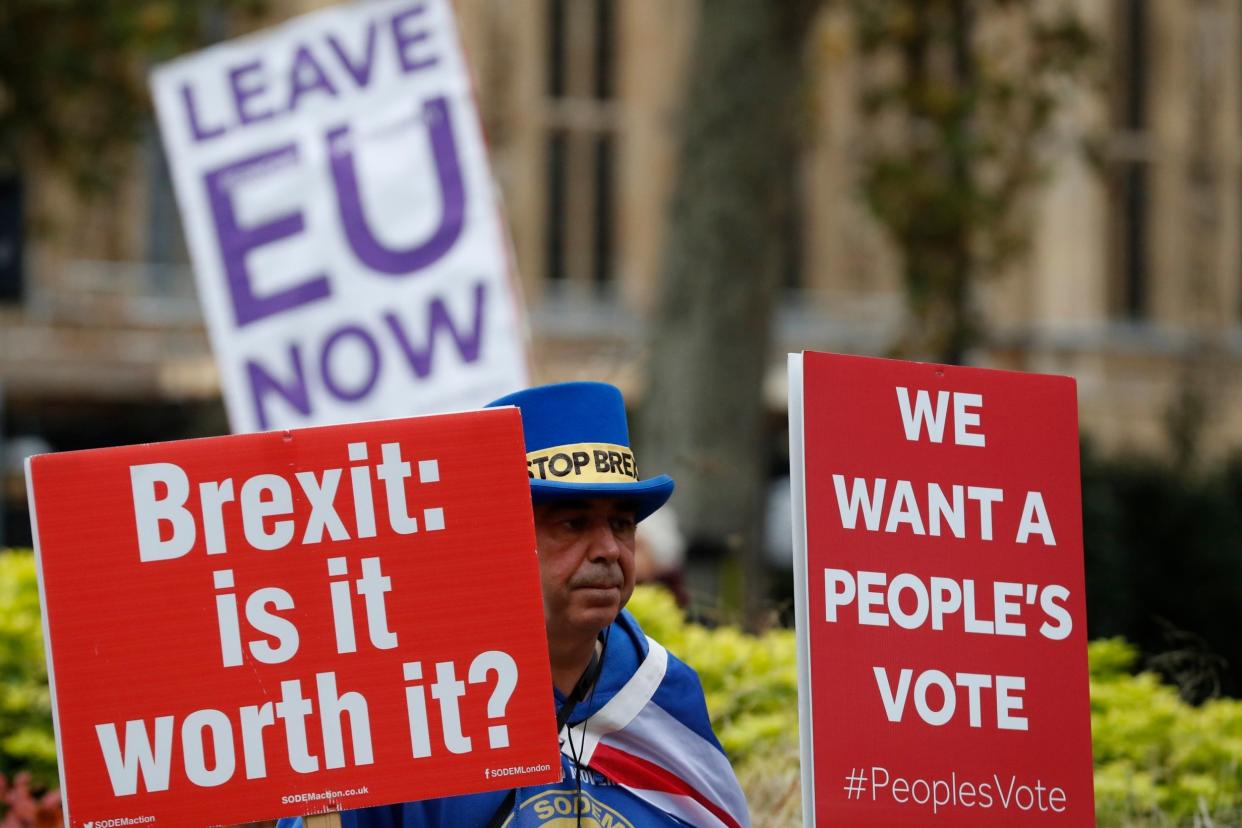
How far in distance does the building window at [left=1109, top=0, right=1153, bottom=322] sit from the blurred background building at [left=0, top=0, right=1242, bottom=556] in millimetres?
43

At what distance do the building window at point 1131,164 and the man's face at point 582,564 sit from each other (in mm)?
37385

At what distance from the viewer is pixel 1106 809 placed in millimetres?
5441

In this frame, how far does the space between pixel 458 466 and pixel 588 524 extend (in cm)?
29

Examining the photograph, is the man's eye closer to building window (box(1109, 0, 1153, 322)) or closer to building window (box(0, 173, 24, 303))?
building window (box(0, 173, 24, 303))

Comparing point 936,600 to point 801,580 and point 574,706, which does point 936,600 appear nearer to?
point 801,580

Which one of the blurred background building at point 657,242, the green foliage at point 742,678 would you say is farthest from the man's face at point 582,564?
the blurred background building at point 657,242

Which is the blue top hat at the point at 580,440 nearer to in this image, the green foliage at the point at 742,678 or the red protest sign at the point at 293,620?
the red protest sign at the point at 293,620

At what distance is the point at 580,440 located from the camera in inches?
151

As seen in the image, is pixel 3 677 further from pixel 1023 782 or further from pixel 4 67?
pixel 4 67

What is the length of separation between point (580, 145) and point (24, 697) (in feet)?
111

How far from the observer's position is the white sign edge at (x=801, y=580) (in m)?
3.69

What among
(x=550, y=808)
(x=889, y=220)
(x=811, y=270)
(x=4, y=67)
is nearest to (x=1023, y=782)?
(x=550, y=808)

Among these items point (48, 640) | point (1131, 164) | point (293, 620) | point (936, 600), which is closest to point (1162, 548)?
point (936, 600)

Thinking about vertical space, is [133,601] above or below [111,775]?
above
